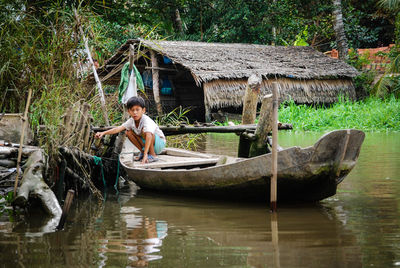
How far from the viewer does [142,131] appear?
22.2 feet

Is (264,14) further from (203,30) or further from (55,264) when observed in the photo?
(55,264)

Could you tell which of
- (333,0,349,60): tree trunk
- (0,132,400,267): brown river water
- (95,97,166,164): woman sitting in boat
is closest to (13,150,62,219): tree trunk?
(0,132,400,267): brown river water

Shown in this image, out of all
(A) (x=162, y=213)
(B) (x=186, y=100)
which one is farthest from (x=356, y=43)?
(A) (x=162, y=213)

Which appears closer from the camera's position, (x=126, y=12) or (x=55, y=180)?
(x=55, y=180)

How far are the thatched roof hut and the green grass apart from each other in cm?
88

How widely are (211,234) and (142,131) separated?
2.66m

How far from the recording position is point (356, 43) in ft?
70.2

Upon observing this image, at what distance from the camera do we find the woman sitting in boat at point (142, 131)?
6566mm

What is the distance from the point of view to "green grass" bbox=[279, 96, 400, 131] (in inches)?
559

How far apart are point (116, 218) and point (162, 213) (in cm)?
49

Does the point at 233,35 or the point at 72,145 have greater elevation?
the point at 233,35

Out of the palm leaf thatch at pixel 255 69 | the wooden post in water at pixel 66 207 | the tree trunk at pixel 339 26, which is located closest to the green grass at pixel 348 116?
the palm leaf thatch at pixel 255 69

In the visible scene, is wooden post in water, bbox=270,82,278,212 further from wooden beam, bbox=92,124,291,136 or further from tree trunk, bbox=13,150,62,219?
tree trunk, bbox=13,150,62,219

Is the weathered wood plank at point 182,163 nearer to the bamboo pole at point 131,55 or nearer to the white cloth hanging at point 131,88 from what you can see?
the white cloth hanging at point 131,88
